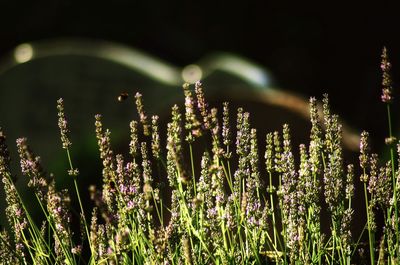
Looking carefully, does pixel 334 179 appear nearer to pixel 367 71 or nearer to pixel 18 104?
pixel 18 104

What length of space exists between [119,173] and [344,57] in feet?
16.5

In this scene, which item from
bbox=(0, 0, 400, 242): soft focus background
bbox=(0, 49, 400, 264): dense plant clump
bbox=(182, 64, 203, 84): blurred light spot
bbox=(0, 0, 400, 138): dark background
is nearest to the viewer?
bbox=(0, 49, 400, 264): dense plant clump

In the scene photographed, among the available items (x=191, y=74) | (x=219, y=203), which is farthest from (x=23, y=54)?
(x=219, y=203)

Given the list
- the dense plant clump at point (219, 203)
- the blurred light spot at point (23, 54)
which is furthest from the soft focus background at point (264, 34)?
the dense plant clump at point (219, 203)

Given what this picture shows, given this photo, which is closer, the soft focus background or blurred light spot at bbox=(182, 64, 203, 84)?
blurred light spot at bbox=(182, 64, 203, 84)

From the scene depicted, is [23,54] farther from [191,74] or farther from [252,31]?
[252,31]

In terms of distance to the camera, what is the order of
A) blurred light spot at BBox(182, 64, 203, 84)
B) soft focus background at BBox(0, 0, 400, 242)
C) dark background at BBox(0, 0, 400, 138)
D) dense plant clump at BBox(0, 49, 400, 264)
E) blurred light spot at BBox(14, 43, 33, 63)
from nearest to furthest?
dense plant clump at BBox(0, 49, 400, 264), blurred light spot at BBox(182, 64, 203, 84), blurred light spot at BBox(14, 43, 33, 63), soft focus background at BBox(0, 0, 400, 242), dark background at BBox(0, 0, 400, 138)

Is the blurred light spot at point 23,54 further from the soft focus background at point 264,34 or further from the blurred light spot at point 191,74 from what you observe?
the soft focus background at point 264,34

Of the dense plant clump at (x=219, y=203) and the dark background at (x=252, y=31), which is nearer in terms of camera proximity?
the dense plant clump at (x=219, y=203)

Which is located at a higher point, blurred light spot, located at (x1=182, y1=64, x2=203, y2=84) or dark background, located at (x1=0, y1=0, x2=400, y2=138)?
dark background, located at (x1=0, y1=0, x2=400, y2=138)

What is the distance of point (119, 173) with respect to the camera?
1769 millimetres

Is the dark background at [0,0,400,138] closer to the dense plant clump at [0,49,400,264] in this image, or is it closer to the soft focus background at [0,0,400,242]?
the soft focus background at [0,0,400,242]

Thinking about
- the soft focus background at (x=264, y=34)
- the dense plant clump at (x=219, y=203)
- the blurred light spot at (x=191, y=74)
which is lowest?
the dense plant clump at (x=219, y=203)

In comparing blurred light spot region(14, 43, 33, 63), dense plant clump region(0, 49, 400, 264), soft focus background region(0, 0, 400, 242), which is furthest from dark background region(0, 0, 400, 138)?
dense plant clump region(0, 49, 400, 264)
